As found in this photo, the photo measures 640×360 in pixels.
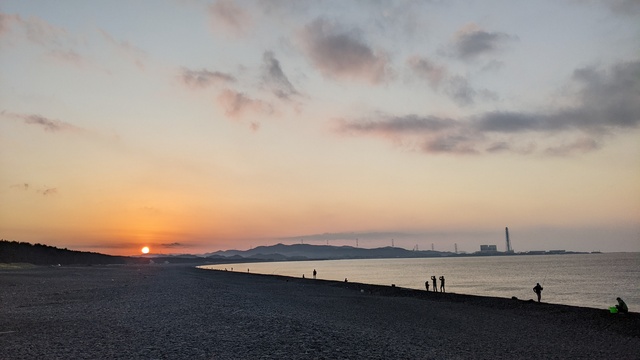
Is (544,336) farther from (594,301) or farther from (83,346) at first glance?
(594,301)

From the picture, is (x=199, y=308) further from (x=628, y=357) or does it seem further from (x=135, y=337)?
(x=628, y=357)

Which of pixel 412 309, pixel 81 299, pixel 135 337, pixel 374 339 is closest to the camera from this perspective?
pixel 135 337

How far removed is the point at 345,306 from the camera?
34281 millimetres

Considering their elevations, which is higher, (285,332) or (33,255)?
(33,255)

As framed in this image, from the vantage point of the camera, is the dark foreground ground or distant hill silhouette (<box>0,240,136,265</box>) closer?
the dark foreground ground

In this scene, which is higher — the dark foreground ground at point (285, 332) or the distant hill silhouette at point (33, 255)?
the distant hill silhouette at point (33, 255)

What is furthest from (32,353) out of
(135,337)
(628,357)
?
(628,357)

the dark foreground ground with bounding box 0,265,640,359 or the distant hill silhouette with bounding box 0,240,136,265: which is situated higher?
the distant hill silhouette with bounding box 0,240,136,265

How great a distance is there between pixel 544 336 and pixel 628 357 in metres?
4.91

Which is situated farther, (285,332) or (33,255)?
(33,255)

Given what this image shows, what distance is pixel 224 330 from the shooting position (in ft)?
62.1

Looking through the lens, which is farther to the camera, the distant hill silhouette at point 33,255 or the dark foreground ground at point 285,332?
the distant hill silhouette at point 33,255

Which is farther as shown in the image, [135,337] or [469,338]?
[469,338]

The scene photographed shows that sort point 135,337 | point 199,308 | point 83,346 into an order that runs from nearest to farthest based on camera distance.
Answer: point 83,346 → point 135,337 → point 199,308
